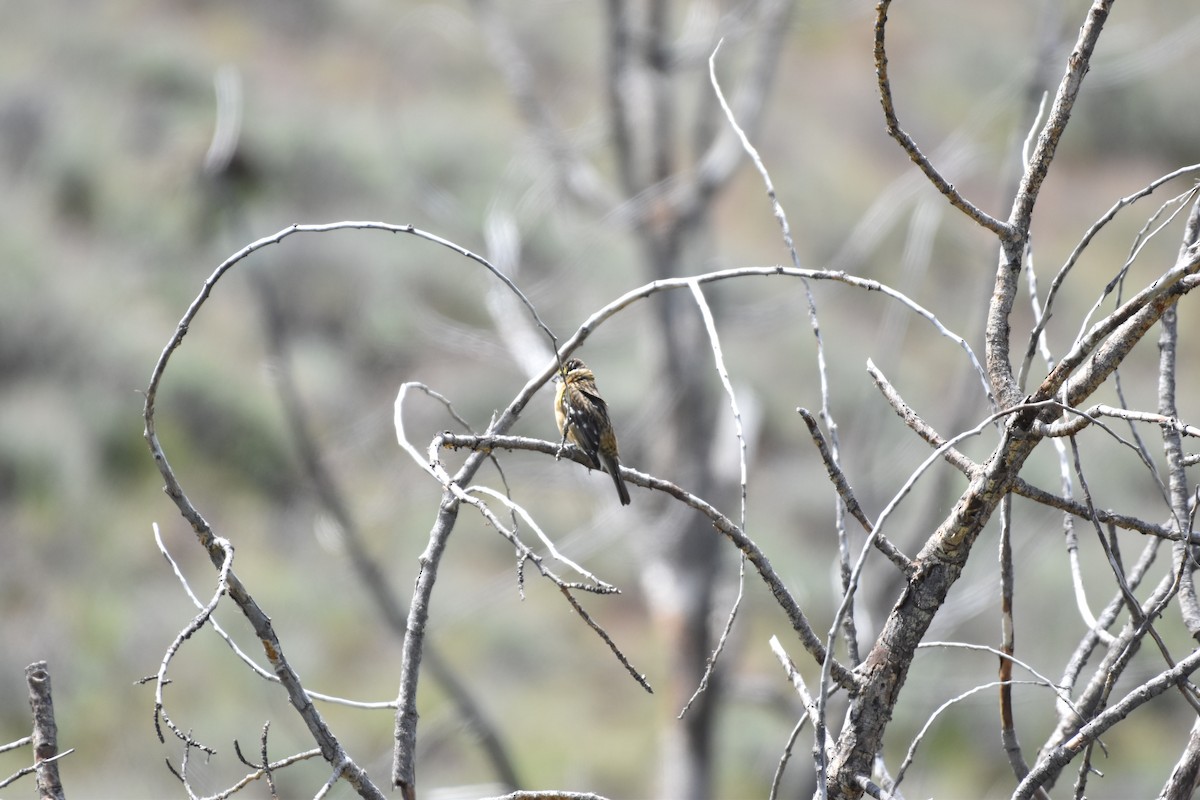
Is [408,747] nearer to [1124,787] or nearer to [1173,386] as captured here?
[1173,386]

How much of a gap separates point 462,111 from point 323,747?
20.0m

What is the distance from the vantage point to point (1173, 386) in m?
2.37

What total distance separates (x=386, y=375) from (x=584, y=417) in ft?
38.9

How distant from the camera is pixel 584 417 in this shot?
4336mm

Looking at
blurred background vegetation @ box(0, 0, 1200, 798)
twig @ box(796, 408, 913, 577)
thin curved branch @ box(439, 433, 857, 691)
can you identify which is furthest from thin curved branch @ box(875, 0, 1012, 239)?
blurred background vegetation @ box(0, 0, 1200, 798)

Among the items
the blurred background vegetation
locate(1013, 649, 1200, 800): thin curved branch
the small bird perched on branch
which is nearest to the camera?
locate(1013, 649, 1200, 800): thin curved branch

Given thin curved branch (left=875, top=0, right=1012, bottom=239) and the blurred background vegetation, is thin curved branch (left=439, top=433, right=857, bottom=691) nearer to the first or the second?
thin curved branch (left=875, top=0, right=1012, bottom=239)

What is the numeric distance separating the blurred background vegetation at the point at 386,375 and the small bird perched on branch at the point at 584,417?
6.52 feet

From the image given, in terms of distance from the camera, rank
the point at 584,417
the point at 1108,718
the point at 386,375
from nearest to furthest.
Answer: the point at 1108,718, the point at 584,417, the point at 386,375

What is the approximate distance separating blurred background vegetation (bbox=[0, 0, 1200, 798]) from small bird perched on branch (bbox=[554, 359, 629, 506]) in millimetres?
1988

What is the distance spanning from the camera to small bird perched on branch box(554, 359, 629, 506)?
4.27 metres

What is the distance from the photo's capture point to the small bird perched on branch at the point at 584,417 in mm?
4266

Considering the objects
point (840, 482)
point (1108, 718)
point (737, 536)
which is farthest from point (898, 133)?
point (1108, 718)

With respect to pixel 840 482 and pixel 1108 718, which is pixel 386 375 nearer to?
pixel 840 482
